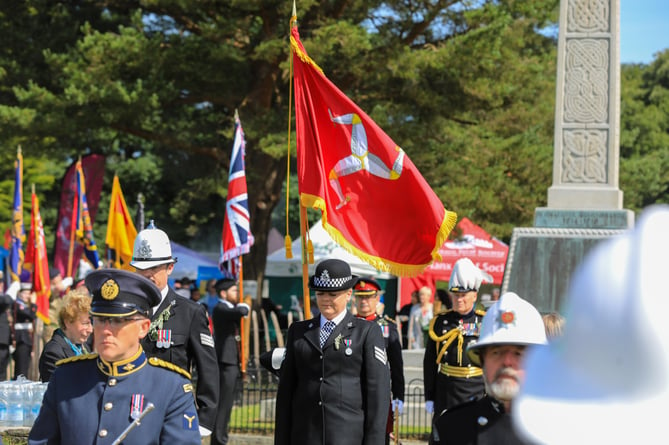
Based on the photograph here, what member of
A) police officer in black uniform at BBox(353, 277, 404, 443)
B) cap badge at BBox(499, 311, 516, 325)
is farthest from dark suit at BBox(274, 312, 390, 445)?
cap badge at BBox(499, 311, 516, 325)

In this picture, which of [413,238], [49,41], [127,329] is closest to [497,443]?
[127,329]

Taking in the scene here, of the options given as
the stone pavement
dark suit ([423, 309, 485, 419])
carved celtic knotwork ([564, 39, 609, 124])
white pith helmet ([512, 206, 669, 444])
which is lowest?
the stone pavement

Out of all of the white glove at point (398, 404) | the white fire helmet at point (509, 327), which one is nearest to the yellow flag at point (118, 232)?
the white glove at point (398, 404)

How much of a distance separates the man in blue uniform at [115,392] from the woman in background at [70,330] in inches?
78.5

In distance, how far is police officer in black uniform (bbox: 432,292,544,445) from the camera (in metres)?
3.29

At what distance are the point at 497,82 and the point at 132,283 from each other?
57.2ft

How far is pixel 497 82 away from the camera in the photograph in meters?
21.0

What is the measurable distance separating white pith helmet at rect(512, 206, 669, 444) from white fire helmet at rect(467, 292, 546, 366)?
219 centimetres

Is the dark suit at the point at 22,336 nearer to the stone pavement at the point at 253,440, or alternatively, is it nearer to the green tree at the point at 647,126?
the stone pavement at the point at 253,440

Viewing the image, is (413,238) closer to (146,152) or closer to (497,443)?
(497,443)

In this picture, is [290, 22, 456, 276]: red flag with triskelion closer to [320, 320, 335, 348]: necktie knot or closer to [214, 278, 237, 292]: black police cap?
[320, 320, 335, 348]: necktie knot

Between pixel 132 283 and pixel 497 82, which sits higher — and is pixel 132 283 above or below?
below

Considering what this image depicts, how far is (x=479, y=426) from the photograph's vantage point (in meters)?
3.47

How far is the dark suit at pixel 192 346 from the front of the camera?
21.4 ft
